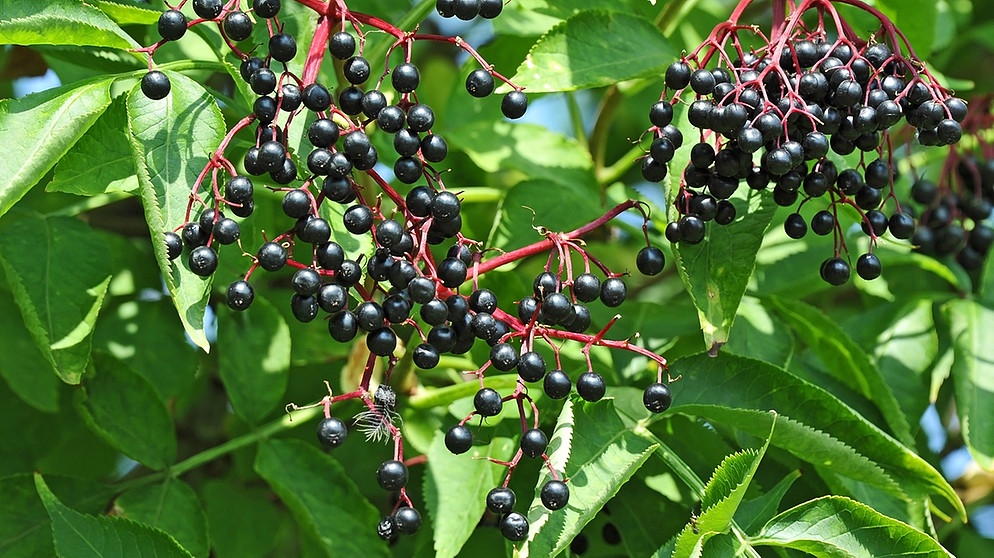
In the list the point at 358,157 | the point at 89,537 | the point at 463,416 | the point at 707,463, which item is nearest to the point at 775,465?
the point at 707,463

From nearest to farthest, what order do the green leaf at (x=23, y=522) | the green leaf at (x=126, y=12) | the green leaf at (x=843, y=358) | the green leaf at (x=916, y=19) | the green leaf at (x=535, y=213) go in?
the green leaf at (x=126, y=12)
the green leaf at (x=23, y=522)
the green leaf at (x=843, y=358)
the green leaf at (x=535, y=213)
the green leaf at (x=916, y=19)

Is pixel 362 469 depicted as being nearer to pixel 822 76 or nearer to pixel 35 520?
pixel 35 520

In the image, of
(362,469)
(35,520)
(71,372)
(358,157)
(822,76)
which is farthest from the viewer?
(362,469)

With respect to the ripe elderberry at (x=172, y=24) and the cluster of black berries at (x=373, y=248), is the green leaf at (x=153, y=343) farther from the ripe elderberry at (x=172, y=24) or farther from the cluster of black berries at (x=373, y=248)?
the ripe elderberry at (x=172, y=24)

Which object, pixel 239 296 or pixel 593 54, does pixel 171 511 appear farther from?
pixel 593 54

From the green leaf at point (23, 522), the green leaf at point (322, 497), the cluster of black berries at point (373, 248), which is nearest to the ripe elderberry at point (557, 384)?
the cluster of black berries at point (373, 248)

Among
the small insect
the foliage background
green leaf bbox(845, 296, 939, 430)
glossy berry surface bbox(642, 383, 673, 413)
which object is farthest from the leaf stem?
green leaf bbox(845, 296, 939, 430)
